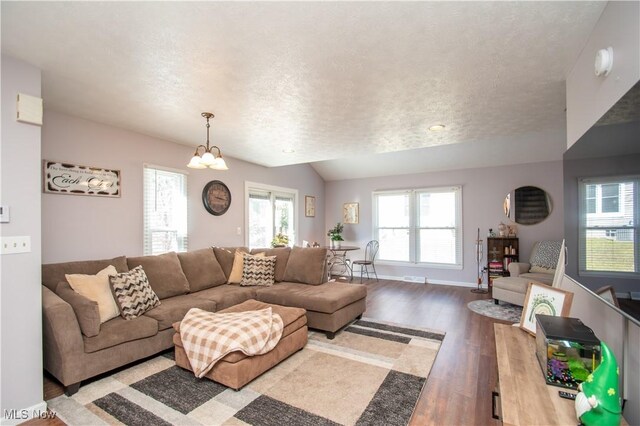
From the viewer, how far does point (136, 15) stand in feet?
5.00

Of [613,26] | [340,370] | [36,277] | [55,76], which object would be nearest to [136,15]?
[55,76]

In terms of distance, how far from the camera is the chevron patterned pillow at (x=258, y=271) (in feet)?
13.1

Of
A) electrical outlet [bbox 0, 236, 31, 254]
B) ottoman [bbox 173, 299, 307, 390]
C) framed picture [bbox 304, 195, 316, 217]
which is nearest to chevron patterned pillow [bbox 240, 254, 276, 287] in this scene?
ottoman [bbox 173, 299, 307, 390]

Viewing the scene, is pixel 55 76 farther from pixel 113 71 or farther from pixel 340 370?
pixel 340 370

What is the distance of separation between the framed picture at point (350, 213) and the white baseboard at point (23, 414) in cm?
600

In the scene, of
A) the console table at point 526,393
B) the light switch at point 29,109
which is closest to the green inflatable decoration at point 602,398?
the console table at point 526,393

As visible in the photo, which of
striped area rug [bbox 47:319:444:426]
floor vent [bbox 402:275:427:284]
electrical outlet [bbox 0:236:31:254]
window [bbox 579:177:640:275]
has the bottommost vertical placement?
floor vent [bbox 402:275:427:284]

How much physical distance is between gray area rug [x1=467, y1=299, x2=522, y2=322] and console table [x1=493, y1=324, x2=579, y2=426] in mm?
2681

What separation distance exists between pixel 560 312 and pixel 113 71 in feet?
10.8

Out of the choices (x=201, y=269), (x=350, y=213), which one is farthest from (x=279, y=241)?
(x=350, y=213)

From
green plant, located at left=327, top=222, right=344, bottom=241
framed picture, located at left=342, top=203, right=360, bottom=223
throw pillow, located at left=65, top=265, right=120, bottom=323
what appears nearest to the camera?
throw pillow, located at left=65, top=265, right=120, bottom=323

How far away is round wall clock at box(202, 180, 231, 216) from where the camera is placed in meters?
4.45

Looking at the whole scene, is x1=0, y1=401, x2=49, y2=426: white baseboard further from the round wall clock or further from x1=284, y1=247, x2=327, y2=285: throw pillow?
the round wall clock

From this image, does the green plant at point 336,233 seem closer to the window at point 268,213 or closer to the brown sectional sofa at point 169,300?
the window at point 268,213
